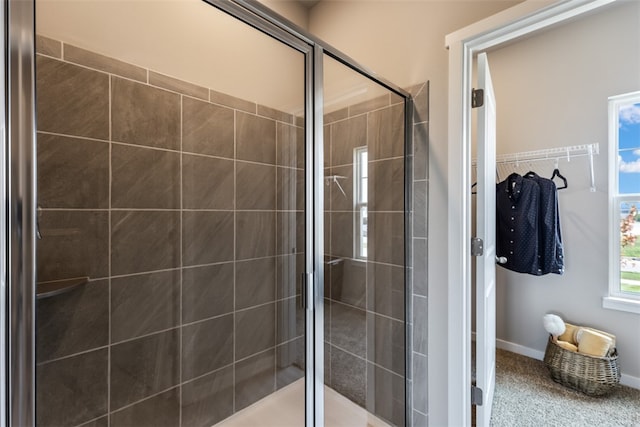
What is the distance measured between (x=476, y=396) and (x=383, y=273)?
72cm

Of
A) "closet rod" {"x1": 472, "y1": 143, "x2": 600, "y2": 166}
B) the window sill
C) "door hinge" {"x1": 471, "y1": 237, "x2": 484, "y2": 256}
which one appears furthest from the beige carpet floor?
"closet rod" {"x1": 472, "y1": 143, "x2": 600, "y2": 166}

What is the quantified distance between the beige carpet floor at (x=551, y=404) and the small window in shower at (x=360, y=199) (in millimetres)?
1384

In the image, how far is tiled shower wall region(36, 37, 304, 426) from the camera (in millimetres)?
1102

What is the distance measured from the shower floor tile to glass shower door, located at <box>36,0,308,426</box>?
0.04 feet

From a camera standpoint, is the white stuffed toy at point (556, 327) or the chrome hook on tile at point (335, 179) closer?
the chrome hook on tile at point (335, 179)

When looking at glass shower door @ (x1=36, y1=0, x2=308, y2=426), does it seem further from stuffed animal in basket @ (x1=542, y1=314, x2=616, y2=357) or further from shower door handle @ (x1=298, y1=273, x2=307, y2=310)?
stuffed animal in basket @ (x1=542, y1=314, x2=616, y2=357)

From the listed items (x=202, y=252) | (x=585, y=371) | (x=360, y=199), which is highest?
(x=360, y=199)

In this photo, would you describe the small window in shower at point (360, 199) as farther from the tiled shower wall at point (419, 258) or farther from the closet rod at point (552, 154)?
the closet rod at point (552, 154)

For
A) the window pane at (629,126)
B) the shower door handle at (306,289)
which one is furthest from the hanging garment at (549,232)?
the shower door handle at (306,289)

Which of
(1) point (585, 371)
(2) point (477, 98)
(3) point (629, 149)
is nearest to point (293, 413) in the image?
(2) point (477, 98)

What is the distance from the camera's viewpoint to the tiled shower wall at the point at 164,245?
1102 millimetres

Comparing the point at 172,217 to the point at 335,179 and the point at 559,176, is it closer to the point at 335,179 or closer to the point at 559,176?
the point at 335,179

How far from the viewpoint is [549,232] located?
2.21 metres

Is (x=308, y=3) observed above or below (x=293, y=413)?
above
